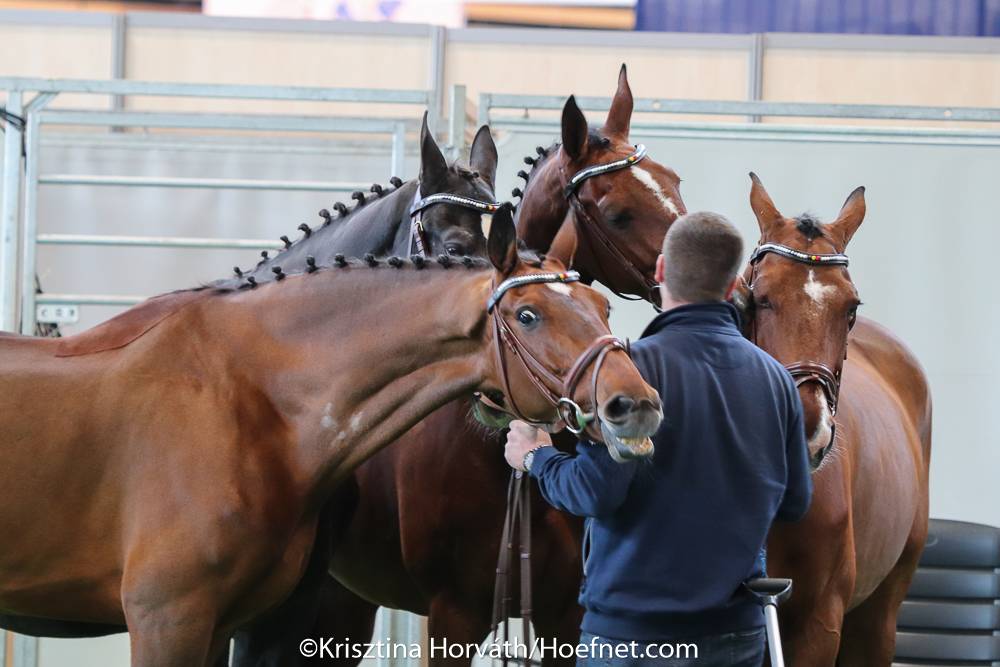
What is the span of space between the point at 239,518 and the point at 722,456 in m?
0.98

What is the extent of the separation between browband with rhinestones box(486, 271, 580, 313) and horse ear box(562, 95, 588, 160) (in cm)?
77

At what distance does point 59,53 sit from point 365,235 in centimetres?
454

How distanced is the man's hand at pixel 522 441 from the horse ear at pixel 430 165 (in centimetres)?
86

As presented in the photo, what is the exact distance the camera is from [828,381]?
106 inches

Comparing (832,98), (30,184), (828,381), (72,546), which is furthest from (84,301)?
(832,98)

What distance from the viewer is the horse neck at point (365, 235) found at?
3053mm

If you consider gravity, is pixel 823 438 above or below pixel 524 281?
below

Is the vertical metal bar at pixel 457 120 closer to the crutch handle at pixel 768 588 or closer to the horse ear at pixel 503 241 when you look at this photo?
the horse ear at pixel 503 241

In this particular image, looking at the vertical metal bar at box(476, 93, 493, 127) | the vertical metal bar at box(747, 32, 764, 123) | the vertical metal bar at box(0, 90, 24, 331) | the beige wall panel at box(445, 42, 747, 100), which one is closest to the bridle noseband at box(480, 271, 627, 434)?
the vertical metal bar at box(476, 93, 493, 127)

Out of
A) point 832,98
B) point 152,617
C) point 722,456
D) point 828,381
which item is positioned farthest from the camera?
point 832,98

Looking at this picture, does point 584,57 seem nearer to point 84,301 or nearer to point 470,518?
point 84,301

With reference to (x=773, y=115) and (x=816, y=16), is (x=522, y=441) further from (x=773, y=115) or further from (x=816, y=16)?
(x=816, y=16)

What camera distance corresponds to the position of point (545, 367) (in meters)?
2.12

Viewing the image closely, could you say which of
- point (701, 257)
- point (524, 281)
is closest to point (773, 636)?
point (701, 257)
